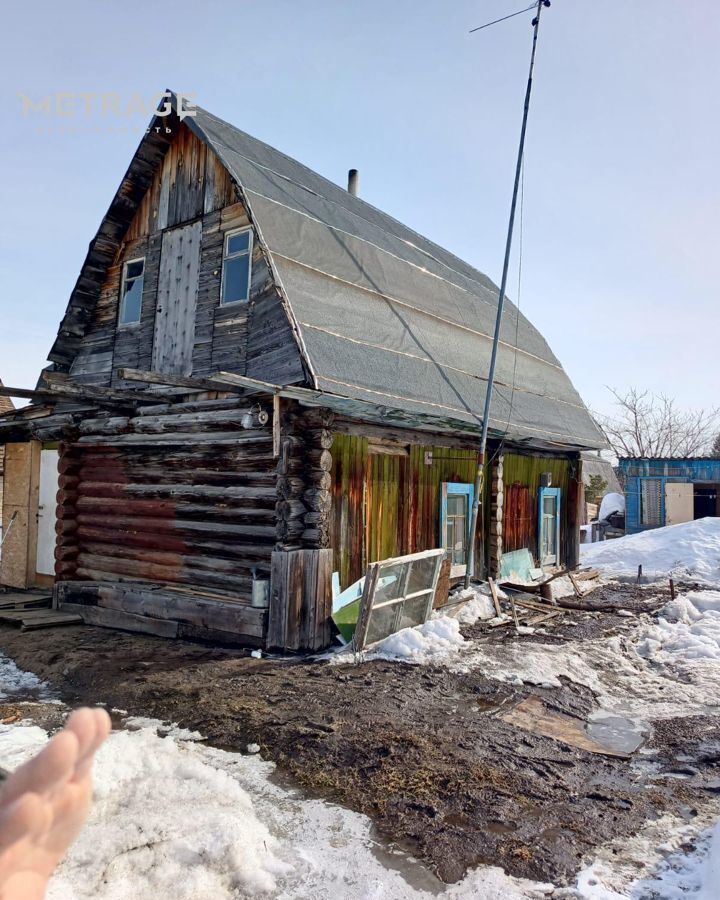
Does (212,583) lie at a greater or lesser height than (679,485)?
lesser

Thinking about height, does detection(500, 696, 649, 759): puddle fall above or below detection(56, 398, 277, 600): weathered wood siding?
below

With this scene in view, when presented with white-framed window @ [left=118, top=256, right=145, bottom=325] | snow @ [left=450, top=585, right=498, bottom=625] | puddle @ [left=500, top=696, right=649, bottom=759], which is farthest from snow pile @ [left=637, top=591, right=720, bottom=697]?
white-framed window @ [left=118, top=256, right=145, bottom=325]

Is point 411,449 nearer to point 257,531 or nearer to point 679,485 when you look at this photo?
point 257,531

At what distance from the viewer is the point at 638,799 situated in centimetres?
447

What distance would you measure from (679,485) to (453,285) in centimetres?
1633

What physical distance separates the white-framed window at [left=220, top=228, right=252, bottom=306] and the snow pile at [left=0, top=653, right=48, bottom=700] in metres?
5.76

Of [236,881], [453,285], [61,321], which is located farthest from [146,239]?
[236,881]

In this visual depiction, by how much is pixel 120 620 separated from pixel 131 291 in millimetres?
5780

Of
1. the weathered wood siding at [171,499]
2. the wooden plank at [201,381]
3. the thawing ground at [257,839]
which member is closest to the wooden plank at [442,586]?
the weathered wood siding at [171,499]

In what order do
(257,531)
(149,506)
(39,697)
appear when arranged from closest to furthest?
(39,697) < (257,531) < (149,506)

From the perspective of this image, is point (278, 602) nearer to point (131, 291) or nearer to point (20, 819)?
point (131, 291)

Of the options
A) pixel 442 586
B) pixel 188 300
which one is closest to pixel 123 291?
pixel 188 300

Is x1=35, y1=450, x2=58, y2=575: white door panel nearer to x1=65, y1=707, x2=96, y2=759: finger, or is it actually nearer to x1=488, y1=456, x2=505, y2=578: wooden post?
x1=488, y1=456, x2=505, y2=578: wooden post

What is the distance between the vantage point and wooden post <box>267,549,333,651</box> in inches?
320
